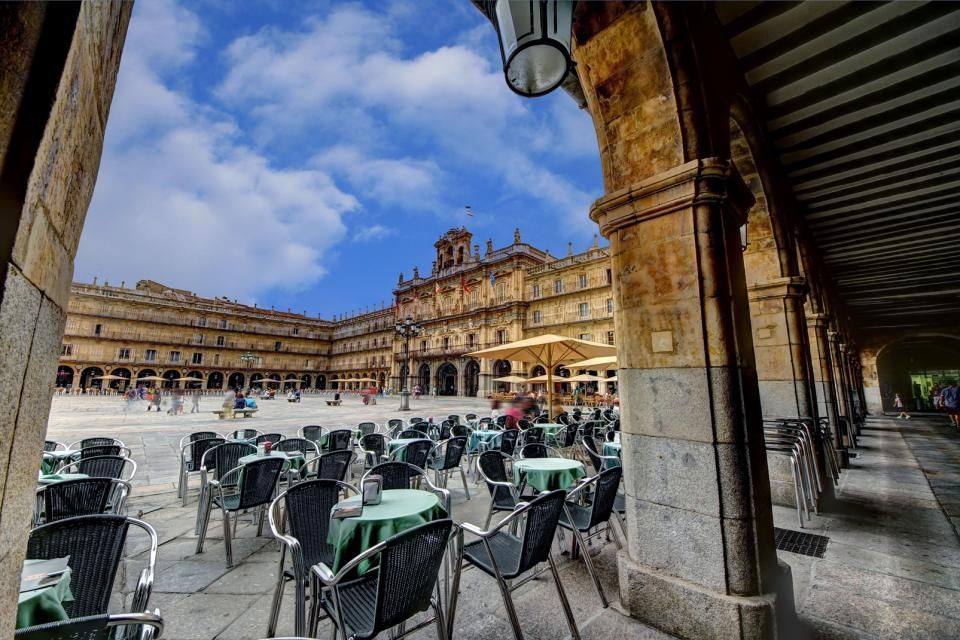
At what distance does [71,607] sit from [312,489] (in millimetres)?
1084

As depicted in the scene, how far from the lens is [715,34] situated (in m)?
2.86

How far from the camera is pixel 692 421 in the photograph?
2188 mm

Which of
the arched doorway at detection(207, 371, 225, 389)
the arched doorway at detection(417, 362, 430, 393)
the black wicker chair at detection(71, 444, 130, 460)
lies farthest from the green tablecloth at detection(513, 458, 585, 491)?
the arched doorway at detection(207, 371, 225, 389)

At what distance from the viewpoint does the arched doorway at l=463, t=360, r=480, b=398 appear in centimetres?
3272

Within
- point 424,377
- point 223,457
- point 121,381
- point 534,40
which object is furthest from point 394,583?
point 121,381

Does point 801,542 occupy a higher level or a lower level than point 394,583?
lower

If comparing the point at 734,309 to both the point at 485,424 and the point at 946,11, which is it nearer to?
the point at 946,11

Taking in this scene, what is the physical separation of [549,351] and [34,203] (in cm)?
725

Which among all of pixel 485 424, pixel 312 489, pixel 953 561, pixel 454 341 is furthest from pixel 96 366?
pixel 953 561

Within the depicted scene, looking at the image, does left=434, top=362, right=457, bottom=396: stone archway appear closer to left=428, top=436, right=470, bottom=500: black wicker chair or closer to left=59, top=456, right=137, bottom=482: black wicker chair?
left=428, top=436, right=470, bottom=500: black wicker chair

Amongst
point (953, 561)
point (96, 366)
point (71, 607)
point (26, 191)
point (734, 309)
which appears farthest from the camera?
point (96, 366)

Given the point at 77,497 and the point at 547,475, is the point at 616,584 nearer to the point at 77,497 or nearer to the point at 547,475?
the point at 547,475

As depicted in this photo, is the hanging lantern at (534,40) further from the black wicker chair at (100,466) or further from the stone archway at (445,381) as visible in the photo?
the stone archway at (445,381)

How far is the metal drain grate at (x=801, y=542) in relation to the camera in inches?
123
